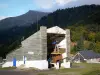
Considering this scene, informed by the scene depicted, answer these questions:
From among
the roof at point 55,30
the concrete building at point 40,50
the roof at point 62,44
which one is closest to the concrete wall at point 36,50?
the concrete building at point 40,50

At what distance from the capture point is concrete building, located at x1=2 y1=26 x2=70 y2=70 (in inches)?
1885

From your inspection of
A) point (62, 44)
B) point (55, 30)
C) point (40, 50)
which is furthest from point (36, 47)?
point (62, 44)

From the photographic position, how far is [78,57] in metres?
126

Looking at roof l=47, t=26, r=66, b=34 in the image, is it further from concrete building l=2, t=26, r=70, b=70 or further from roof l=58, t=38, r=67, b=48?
roof l=58, t=38, r=67, b=48

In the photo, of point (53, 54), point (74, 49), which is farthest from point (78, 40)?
point (53, 54)

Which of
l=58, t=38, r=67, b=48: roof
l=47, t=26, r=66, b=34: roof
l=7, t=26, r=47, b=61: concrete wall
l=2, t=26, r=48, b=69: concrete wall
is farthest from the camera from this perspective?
l=58, t=38, r=67, b=48: roof

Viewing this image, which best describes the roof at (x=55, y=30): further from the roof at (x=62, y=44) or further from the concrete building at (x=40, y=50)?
the roof at (x=62, y=44)

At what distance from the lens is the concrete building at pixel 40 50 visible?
47.9 meters

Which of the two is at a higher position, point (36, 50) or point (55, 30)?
point (55, 30)

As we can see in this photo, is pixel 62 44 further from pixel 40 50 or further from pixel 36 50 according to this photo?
pixel 36 50

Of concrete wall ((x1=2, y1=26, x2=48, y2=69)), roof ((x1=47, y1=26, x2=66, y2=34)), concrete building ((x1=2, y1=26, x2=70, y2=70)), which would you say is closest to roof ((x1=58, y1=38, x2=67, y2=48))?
concrete building ((x1=2, y1=26, x2=70, y2=70))

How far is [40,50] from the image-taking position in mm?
47906

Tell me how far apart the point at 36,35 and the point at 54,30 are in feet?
12.0

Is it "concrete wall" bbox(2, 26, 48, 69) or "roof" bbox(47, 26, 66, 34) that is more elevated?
"roof" bbox(47, 26, 66, 34)
